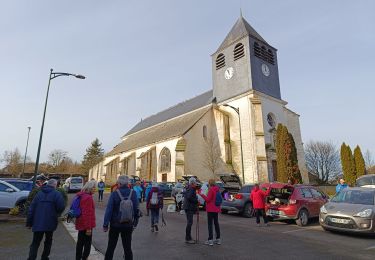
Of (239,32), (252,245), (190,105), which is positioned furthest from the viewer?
(190,105)

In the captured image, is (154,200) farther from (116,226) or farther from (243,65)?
(243,65)

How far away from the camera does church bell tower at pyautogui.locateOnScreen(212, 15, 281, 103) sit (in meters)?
32.2

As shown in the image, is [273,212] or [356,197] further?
[273,212]

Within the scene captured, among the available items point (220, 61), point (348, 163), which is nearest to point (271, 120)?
point (348, 163)

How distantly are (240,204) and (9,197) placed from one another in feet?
33.2

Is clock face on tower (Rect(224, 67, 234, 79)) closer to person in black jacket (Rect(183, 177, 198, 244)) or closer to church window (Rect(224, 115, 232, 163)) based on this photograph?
church window (Rect(224, 115, 232, 163))

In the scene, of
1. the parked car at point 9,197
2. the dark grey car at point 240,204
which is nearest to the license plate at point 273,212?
the dark grey car at point 240,204

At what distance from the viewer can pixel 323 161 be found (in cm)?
6556

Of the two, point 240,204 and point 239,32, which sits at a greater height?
point 239,32

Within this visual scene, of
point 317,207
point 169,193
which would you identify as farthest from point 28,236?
point 169,193

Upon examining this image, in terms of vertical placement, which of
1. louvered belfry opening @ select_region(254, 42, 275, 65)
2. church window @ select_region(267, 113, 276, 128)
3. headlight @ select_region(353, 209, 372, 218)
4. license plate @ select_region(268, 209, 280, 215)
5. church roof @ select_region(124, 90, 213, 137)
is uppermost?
louvered belfry opening @ select_region(254, 42, 275, 65)

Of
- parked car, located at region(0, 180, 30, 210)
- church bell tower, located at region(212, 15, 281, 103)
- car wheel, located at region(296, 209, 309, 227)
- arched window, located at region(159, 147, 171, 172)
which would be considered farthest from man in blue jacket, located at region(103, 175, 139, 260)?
arched window, located at region(159, 147, 171, 172)

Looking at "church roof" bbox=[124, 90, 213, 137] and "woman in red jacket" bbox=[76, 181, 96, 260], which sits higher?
"church roof" bbox=[124, 90, 213, 137]

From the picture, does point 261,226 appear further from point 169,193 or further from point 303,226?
point 169,193
